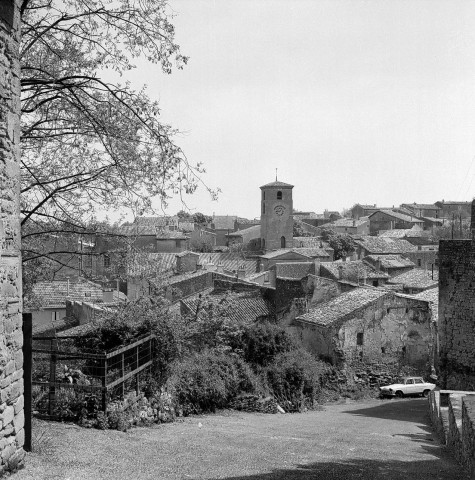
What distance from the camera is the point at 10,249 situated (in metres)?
6.80

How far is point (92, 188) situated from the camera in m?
12.4

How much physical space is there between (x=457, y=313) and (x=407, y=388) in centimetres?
731

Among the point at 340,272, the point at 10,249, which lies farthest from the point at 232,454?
the point at 340,272

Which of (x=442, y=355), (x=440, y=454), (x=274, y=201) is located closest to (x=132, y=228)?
(x=440, y=454)

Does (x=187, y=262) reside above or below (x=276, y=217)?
below

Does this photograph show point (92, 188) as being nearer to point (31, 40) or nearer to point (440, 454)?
point (31, 40)

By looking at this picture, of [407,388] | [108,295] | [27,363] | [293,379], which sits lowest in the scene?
[407,388]

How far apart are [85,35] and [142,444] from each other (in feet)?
23.7

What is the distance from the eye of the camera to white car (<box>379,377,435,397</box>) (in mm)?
24281

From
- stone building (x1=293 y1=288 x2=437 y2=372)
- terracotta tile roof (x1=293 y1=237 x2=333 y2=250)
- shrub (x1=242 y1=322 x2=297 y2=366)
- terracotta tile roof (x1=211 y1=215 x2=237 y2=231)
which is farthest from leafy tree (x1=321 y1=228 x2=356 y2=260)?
shrub (x1=242 y1=322 x2=297 y2=366)

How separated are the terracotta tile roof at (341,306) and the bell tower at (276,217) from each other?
188 ft

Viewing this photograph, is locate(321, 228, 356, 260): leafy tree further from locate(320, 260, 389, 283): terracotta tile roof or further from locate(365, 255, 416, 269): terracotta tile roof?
locate(320, 260, 389, 283): terracotta tile roof

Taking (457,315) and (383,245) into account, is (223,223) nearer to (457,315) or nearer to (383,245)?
(383,245)

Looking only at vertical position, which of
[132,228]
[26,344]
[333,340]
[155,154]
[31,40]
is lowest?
[333,340]
